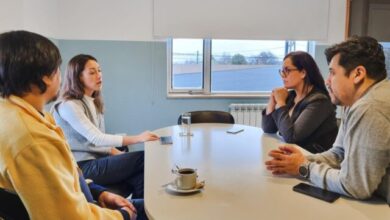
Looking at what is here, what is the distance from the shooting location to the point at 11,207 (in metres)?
0.97


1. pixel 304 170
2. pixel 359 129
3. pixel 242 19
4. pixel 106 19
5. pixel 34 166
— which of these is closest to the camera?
→ pixel 34 166

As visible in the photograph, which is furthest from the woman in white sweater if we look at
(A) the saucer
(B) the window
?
(B) the window

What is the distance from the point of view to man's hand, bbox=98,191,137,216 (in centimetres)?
141

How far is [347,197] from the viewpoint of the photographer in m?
1.20

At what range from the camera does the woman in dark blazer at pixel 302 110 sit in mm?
1981

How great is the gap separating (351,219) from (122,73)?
9.92 ft

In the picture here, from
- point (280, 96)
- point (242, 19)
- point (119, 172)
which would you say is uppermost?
point (242, 19)

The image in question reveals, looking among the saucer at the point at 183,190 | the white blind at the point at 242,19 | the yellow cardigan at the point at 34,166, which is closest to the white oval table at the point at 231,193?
the saucer at the point at 183,190

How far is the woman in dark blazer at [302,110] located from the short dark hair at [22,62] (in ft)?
4.68

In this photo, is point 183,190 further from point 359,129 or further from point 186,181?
point 359,129

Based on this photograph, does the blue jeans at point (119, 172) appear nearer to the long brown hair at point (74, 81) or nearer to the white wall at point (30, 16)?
the long brown hair at point (74, 81)

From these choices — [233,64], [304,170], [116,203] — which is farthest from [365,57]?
[233,64]

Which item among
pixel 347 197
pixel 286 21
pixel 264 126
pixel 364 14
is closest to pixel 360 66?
pixel 347 197

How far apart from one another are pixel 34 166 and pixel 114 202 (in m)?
0.58
